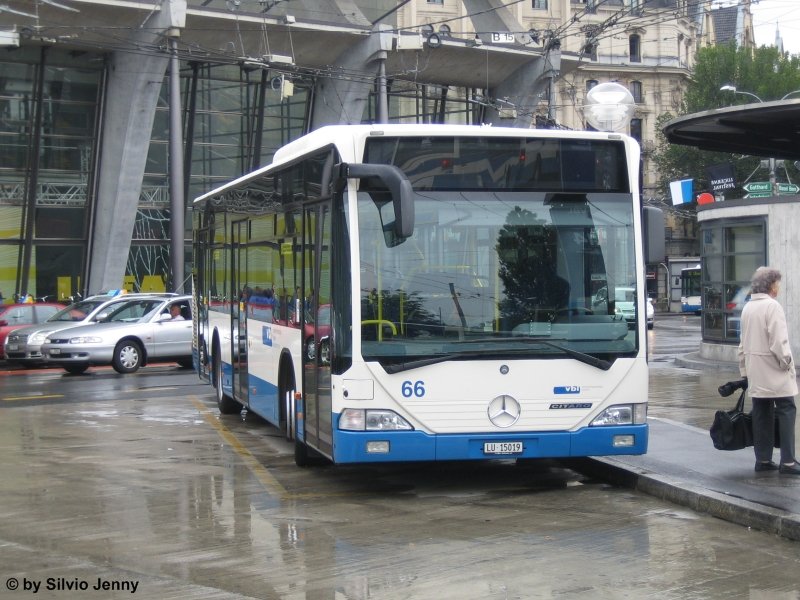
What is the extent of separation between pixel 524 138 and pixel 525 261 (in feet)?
3.52

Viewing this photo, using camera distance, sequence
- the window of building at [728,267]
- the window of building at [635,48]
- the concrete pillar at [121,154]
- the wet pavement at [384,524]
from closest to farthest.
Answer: the wet pavement at [384,524] < the window of building at [728,267] < the concrete pillar at [121,154] < the window of building at [635,48]

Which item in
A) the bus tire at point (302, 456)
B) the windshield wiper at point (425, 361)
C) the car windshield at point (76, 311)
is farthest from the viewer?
the car windshield at point (76, 311)

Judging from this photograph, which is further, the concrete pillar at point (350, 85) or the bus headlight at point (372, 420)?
the concrete pillar at point (350, 85)

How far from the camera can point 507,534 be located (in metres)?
8.38

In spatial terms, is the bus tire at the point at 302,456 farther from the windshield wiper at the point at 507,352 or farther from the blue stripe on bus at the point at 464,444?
the windshield wiper at the point at 507,352

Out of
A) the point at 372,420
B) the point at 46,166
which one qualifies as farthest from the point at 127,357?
the point at 46,166

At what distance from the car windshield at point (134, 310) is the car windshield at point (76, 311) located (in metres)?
1.09

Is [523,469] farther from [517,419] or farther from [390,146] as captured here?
[390,146]

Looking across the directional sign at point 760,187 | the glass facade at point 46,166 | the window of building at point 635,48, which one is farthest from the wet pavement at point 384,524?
the window of building at point 635,48

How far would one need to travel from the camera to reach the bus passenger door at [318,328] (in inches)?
390

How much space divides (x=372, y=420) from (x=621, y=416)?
2.08 meters

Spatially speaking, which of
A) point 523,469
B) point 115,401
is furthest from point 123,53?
point 523,469

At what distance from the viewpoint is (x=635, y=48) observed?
84.8 m

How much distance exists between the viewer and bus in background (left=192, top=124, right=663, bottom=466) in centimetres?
948
